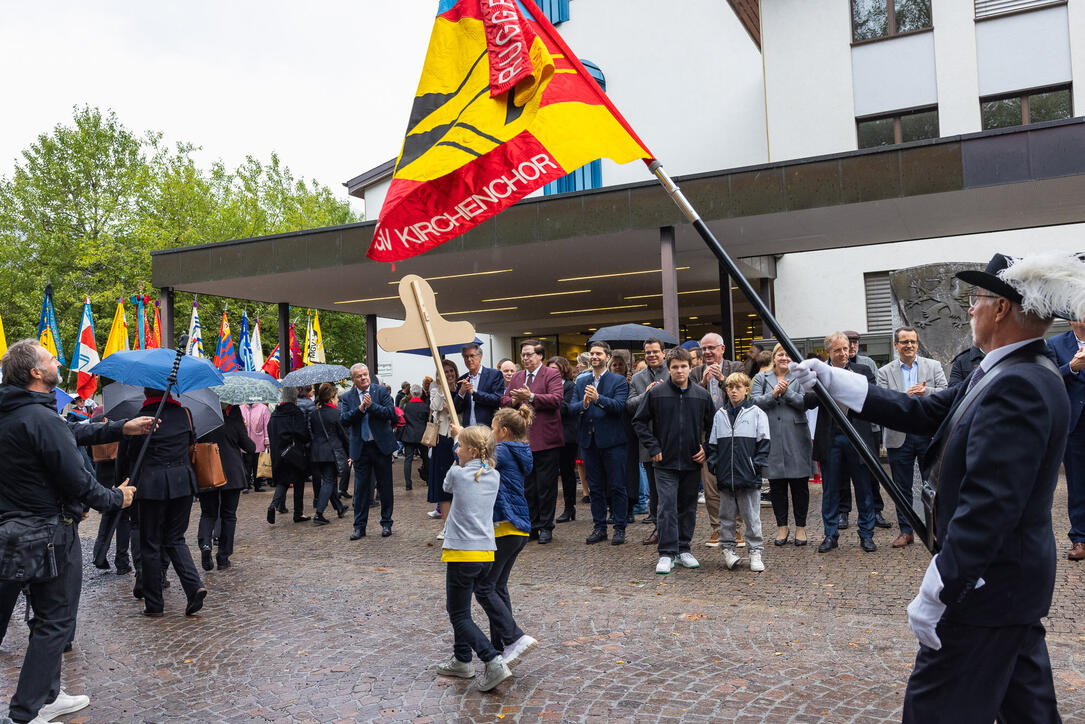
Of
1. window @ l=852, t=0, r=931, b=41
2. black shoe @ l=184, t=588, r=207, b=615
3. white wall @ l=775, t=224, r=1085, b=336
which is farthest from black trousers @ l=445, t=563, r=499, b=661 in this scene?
window @ l=852, t=0, r=931, b=41

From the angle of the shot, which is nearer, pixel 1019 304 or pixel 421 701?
pixel 1019 304

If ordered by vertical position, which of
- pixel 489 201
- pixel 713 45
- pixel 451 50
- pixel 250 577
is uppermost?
pixel 713 45

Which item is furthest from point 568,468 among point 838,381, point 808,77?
point 808,77

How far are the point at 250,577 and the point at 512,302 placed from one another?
704 inches

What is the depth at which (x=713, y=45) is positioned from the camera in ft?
86.7

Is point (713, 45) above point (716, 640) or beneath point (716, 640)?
above

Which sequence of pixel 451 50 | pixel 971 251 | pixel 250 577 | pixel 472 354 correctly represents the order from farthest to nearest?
pixel 971 251 < pixel 472 354 < pixel 250 577 < pixel 451 50

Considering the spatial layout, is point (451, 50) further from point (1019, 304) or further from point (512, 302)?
point (512, 302)

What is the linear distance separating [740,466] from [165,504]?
5032 millimetres

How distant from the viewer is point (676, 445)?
789 cm

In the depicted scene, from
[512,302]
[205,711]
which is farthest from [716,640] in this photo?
[512,302]

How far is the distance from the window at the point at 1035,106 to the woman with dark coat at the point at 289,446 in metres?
17.0

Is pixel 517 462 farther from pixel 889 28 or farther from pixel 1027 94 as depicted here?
pixel 889 28

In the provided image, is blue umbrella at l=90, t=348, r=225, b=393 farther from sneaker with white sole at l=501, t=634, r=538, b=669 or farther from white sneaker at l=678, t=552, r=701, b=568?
white sneaker at l=678, t=552, r=701, b=568
